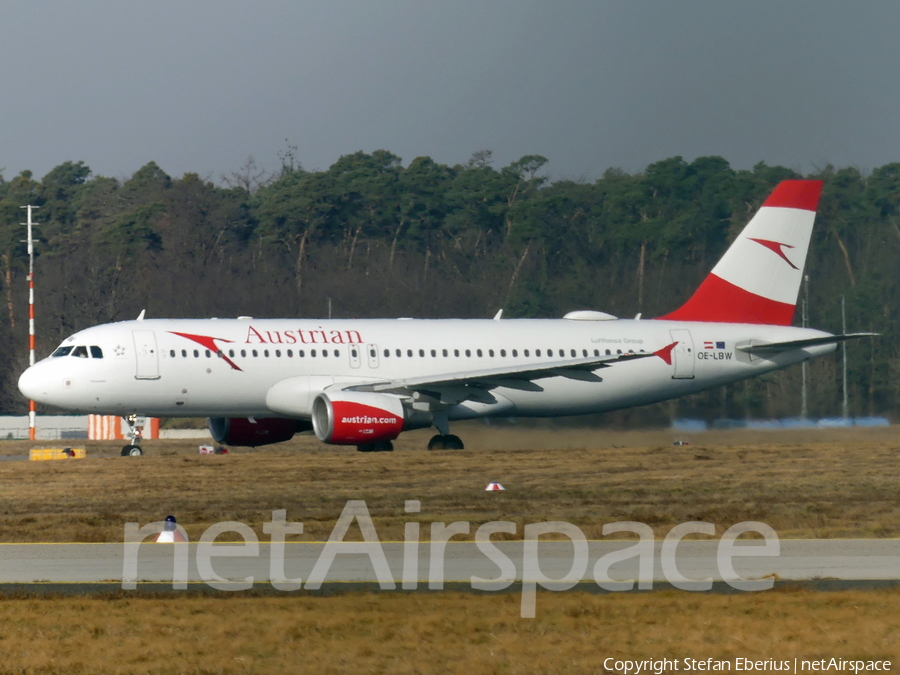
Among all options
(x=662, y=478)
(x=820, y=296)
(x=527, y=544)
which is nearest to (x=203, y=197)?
(x=820, y=296)

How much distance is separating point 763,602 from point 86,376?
21.8 meters

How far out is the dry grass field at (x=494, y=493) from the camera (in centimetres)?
1750

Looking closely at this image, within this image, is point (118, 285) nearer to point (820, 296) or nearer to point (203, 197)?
A: point (203, 197)

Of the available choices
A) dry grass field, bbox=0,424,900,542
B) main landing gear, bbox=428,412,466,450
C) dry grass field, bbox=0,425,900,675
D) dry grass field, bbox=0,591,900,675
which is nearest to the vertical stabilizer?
dry grass field, bbox=0,425,900,675

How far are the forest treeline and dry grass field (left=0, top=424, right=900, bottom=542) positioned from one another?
9.57m

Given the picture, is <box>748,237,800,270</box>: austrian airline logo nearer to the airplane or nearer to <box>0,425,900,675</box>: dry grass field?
the airplane

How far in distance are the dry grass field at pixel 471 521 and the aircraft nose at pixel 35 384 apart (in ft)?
9.64

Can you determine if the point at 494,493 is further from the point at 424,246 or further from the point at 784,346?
the point at 424,246

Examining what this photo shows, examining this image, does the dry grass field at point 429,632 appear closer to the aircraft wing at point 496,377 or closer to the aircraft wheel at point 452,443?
the aircraft wing at point 496,377

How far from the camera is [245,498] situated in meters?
20.3

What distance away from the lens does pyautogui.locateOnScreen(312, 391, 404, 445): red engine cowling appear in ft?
94.1

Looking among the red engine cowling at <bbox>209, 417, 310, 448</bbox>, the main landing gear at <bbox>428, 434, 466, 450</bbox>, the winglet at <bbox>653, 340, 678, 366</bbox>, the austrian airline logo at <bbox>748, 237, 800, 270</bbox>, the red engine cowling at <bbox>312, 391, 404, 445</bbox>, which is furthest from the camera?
the austrian airline logo at <bbox>748, 237, 800, 270</bbox>

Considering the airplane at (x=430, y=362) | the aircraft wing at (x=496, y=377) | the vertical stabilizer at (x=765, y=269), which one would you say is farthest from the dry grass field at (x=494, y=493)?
the vertical stabilizer at (x=765, y=269)

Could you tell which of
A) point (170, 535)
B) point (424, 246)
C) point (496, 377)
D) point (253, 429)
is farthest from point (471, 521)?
point (424, 246)
